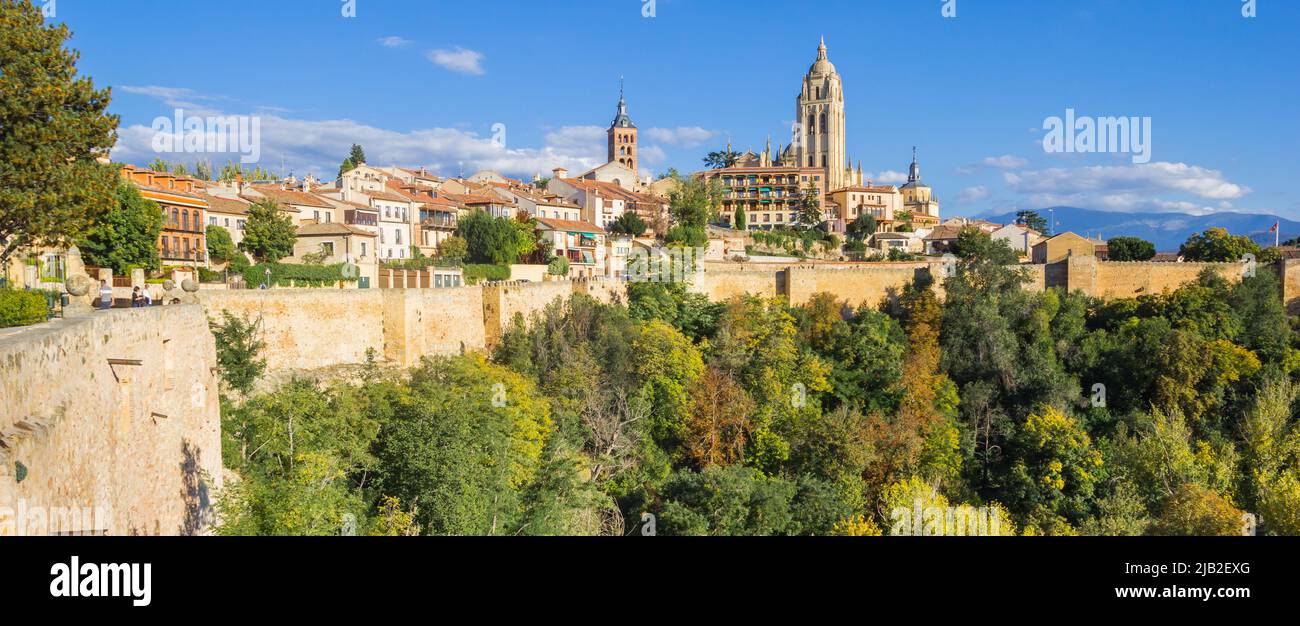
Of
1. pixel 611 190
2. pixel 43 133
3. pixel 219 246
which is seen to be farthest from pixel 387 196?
pixel 43 133

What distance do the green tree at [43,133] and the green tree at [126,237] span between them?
8.55m

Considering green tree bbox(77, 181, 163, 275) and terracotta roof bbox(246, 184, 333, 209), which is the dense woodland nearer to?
green tree bbox(77, 181, 163, 275)

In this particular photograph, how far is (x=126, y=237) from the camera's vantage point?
2384 cm

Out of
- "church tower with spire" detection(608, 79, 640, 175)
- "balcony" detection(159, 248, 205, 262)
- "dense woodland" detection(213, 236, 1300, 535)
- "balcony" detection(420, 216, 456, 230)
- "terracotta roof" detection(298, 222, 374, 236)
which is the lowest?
"dense woodland" detection(213, 236, 1300, 535)

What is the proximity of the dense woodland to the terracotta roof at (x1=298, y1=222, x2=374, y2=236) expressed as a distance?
8753 millimetres

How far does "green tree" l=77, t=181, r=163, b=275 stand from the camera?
23.4 metres

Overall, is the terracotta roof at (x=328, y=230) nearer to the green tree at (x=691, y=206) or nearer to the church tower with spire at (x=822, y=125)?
the green tree at (x=691, y=206)

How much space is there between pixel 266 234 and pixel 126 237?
22.9 ft

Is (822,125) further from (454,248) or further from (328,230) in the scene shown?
(328,230)

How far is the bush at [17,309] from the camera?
10688 mm

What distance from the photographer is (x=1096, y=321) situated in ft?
126

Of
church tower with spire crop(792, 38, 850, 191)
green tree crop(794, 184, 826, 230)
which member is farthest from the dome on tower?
green tree crop(794, 184, 826, 230)

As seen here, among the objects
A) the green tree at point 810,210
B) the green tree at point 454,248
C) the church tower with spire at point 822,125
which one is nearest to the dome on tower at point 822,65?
the church tower with spire at point 822,125

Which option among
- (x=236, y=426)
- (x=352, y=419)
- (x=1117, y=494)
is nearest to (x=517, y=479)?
(x=352, y=419)
